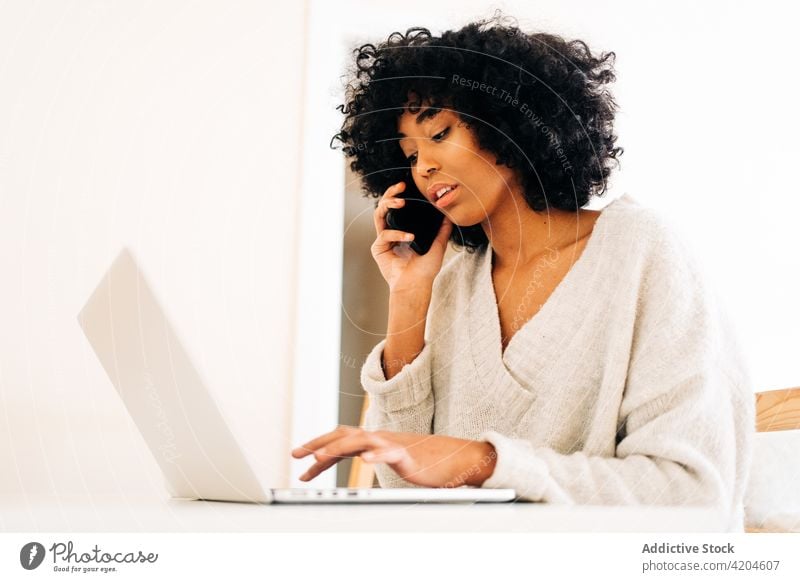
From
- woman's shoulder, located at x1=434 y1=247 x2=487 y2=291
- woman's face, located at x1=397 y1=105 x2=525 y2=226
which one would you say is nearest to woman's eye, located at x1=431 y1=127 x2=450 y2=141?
woman's face, located at x1=397 y1=105 x2=525 y2=226

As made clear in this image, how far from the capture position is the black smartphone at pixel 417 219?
73 centimetres

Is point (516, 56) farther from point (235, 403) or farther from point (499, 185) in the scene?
point (235, 403)

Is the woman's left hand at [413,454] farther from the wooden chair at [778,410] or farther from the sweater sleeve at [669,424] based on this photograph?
the wooden chair at [778,410]

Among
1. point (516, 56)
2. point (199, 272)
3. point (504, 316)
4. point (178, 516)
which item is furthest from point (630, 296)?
point (199, 272)

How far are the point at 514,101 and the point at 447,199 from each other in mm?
114

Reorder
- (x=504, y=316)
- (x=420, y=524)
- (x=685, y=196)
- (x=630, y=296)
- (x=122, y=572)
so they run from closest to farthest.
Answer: (x=420, y=524) → (x=122, y=572) → (x=630, y=296) → (x=504, y=316) → (x=685, y=196)

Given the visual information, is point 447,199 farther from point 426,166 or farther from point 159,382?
point 159,382

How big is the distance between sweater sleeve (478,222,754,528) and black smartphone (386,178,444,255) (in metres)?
0.23

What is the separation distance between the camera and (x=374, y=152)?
0.75 metres

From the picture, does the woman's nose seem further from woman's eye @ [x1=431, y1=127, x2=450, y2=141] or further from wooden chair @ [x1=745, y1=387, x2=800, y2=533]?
wooden chair @ [x1=745, y1=387, x2=800, y2=533]

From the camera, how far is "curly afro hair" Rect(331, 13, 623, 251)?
2.27ft

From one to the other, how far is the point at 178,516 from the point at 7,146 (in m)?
0.53

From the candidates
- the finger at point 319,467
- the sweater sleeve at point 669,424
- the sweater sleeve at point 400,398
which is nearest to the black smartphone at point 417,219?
the sweater sleeve at point 400,398

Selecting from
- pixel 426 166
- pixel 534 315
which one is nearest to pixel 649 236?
pixel 534 315
